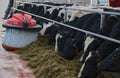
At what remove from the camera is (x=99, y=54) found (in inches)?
146

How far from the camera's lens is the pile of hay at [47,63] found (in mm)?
4385

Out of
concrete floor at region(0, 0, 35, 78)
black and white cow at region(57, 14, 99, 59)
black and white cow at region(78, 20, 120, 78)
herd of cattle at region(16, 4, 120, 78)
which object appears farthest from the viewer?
black and white cow at region(57, 14, 99, 59)

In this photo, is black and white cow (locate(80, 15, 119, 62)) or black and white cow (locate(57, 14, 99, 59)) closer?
black and white cow (locate(80, 15, 119, 62))

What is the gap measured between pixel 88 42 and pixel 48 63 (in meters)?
0.83

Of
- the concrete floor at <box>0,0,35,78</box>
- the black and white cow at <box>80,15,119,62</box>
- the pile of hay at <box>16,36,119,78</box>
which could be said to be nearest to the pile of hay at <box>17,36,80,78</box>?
the pile of hay at <box>16,36,119,78</box>

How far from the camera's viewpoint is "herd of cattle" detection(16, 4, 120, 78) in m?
3.50

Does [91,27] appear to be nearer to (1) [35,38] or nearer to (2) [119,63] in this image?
(2) [119,63]

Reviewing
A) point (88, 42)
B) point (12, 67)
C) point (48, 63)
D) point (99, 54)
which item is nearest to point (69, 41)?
point (48, 63)

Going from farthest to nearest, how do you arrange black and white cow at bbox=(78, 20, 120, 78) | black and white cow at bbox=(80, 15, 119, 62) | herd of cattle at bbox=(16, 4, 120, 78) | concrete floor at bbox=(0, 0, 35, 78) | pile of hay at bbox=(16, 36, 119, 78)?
concrete floor at bbox=(0, 0, 35, 78), pile of hay at bbox=(16, 36, 119, 78), black and white cow at bbox=(80, 15, 119, 62), black and white cow at bbox=(78, 20, 120, 78), herd of cattle at bbox=(16, 4, 120, 78)

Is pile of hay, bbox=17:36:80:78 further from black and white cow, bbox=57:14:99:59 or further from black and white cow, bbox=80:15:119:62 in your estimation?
black and white cow, bbox=80:15:119:62

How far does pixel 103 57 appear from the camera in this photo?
368cm

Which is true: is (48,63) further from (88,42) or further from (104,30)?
(104,30)

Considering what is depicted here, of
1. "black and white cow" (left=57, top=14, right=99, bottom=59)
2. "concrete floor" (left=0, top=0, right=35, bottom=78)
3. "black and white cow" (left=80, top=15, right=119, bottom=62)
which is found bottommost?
"concrete floor" (left=0, top=0, right=35, bottom=78)

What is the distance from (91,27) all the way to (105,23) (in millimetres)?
562
